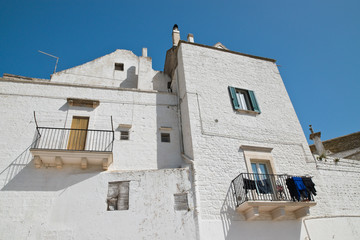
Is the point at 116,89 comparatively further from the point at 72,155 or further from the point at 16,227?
the point at 16,227

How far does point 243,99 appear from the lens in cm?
1222

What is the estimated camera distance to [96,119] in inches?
416

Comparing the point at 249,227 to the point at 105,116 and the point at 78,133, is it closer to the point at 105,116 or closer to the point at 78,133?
the point at 105,116

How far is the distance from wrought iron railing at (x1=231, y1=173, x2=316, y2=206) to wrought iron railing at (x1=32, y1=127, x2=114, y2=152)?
5.08 metres

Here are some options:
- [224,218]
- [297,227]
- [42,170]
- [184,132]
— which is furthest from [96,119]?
[297,227]

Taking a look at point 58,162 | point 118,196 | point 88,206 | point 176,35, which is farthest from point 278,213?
point 176,35

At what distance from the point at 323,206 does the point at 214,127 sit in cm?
541

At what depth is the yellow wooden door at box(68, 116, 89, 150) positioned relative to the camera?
967cm

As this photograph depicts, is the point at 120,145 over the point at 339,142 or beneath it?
beneath

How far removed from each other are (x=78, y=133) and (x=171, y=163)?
13.0 feet

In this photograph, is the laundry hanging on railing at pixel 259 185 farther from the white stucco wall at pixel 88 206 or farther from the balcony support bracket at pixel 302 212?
the white stucco wall at pixel 88 206

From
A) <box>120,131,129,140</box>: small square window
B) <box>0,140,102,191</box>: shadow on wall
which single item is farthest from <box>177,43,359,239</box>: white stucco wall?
<box>0,140,102,191</box>: shadow on wall

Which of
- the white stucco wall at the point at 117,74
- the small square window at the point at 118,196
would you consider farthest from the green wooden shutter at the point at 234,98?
the small square window at the point at 118,196

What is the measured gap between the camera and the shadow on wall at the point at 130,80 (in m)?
14.4
